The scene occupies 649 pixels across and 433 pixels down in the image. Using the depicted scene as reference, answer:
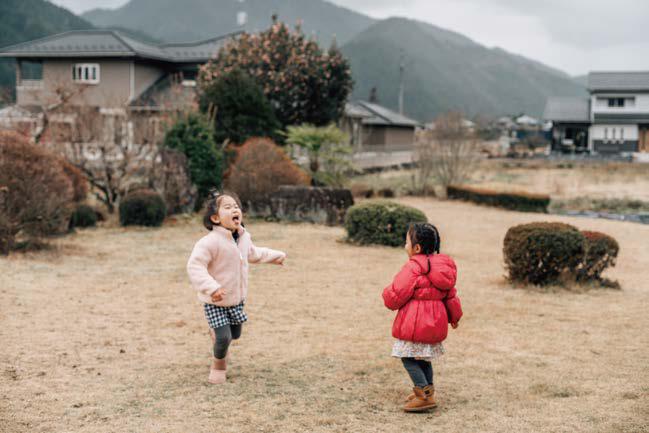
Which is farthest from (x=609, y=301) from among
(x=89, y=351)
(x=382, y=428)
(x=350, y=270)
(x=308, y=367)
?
(x=89, y=351)

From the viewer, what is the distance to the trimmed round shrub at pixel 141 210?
14.9 meters

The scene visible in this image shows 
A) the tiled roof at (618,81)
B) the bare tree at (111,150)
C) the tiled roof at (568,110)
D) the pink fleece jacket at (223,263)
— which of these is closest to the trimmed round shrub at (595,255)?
the pink fleece jacket at (223,263)

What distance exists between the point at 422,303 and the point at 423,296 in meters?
0.05

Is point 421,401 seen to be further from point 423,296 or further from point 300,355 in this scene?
point 300,355

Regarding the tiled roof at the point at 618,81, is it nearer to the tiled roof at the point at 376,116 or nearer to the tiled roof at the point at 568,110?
the tiled roof at the point at 568,110

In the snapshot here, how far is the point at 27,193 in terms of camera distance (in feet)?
35.9

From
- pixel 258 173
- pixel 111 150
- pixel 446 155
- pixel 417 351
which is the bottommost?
pixel 417 351

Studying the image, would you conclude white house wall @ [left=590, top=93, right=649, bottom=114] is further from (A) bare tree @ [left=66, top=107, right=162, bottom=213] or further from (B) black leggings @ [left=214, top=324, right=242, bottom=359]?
(B) black leggings @ [left=214, top=324, right=242, bottom=359]

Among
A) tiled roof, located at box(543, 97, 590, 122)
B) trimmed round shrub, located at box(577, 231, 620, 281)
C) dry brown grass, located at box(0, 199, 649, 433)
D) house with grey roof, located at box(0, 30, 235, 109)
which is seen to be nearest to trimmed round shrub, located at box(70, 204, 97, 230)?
dry brown grass, located at box(0, 199, 649, 433)

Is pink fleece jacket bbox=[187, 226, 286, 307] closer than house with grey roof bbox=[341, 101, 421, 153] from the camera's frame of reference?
Yes

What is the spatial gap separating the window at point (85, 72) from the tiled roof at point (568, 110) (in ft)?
102

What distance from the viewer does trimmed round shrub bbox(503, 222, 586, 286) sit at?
924cm

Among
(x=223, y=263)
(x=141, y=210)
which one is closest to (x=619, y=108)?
(x=141, y=210)

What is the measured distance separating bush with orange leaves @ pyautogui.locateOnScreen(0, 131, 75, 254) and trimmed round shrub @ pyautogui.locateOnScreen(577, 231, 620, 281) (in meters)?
7.93
